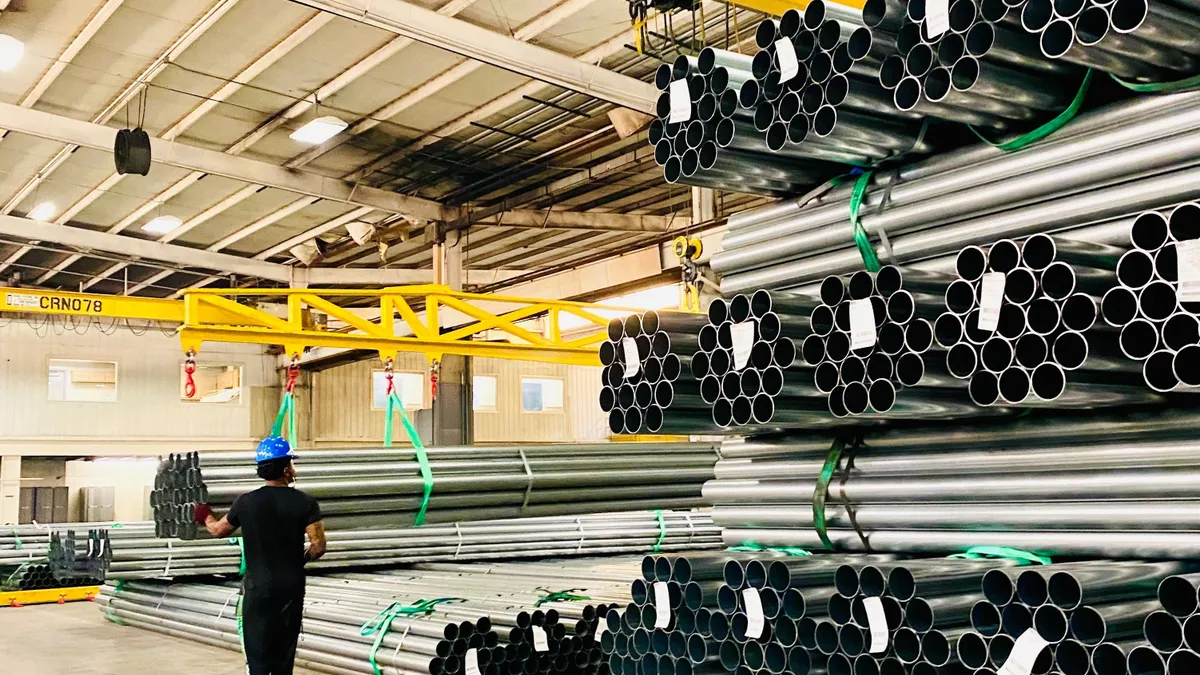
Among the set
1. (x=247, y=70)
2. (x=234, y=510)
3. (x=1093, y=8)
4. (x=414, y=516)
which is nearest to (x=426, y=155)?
(x=247, y=70)

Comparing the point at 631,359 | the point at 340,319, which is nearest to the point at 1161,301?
the point at 631,359

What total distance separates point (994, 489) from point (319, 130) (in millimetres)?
9420

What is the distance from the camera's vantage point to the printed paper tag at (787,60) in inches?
132

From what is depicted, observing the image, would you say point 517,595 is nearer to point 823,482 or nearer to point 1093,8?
point 823,482

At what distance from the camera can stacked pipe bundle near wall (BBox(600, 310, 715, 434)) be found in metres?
3.67

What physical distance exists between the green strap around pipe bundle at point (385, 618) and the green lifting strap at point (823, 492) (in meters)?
3.31

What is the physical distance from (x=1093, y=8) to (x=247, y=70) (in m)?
9.21

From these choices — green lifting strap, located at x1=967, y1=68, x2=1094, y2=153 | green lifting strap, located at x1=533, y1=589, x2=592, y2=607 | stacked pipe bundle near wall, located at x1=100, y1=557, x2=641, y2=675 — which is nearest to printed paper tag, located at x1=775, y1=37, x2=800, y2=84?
green lifting strap, located at x1=967, y1=68, x2=1094, y2=153

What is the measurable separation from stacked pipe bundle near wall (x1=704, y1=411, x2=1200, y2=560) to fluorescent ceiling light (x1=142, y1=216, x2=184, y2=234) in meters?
13.2

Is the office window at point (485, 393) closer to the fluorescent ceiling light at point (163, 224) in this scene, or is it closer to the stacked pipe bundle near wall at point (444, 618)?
the fluorescent ceiling light at point (163, 224)

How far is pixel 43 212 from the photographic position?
14930mm

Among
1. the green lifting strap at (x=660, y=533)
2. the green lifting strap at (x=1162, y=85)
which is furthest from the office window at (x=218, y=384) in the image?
the green lifting strap at (x=1162, y=85)

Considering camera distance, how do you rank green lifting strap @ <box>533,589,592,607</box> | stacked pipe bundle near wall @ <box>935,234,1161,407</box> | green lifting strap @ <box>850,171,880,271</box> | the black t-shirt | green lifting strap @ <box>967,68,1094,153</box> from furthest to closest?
green lifting strap @ <box>533,589,592,607</box>, the black t-shirt, green lifting strap @ <box>850,171,880,271</box>, green lifting strap @ <box>967,68,1094,153</box>, stacked pipe bundle near wall @ <box>935,234,1161,407</box>

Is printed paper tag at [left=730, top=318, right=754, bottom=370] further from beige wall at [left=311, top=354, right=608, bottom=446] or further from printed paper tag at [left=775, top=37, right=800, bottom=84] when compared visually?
beige wall at [left=311, top=354, right=608, bottom=446]
